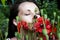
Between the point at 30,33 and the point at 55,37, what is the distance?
0.07 metres

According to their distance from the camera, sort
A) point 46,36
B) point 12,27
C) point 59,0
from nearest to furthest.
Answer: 1. point 46,36
2. point 12,27
3. point 59,0

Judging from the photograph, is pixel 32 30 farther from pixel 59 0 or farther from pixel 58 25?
pixel 59 0

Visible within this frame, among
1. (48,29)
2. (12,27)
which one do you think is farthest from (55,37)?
(12,27)

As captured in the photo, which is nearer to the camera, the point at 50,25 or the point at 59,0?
the point at 50,25

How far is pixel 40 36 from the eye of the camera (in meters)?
0.49

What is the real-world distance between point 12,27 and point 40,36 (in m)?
0.68

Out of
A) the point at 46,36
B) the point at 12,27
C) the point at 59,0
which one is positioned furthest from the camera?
the point at 59,0

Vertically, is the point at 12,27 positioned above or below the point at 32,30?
below

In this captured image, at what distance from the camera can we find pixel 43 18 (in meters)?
0.51

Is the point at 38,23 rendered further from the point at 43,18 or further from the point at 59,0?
the point at 59,0

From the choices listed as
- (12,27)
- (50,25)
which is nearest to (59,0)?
(12,27)

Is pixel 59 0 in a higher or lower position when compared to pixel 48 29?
lower

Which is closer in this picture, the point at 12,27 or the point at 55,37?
the point at 55,37

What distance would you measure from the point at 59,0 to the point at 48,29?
2319 mm
